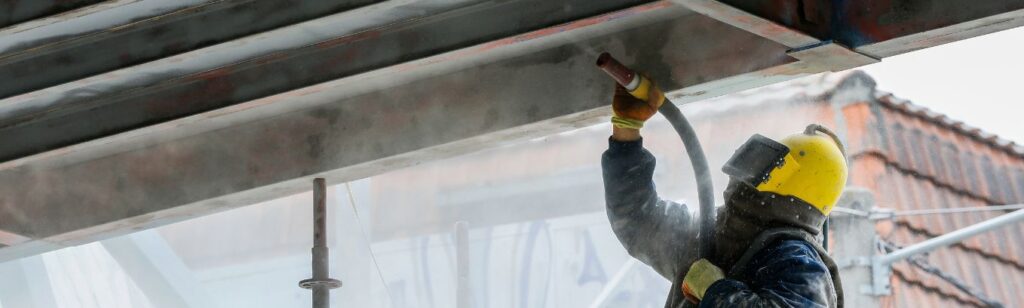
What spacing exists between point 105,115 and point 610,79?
5.63ft

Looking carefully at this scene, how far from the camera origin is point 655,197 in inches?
145

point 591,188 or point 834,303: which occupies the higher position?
point 591,188

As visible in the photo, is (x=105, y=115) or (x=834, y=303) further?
(x=105, y=115)

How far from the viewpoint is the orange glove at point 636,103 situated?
3.46 meters

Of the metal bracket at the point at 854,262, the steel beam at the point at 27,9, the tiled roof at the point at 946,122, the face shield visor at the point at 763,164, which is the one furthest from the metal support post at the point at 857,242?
the steel beam at the point at 27,9

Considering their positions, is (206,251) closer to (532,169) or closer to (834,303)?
(532,169)

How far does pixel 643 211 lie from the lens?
12.0 ft

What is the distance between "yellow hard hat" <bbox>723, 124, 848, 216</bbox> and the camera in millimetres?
3324

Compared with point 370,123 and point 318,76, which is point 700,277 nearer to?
point 318,76

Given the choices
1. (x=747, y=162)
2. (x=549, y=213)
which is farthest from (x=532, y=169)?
(x=747, y=162)

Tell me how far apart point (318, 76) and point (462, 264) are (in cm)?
758

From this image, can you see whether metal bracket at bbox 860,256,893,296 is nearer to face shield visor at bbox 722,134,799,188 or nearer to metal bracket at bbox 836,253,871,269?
metal bracket at bbox 836,253,871,269

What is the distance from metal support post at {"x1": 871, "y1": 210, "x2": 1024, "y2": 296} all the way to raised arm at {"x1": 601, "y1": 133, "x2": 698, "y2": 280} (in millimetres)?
4663

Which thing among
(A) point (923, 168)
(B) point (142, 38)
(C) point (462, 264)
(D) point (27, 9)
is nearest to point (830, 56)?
(B) point (142, 38)
